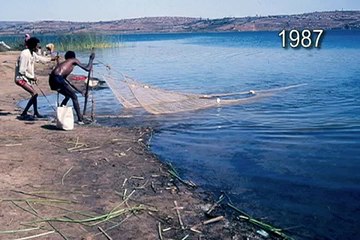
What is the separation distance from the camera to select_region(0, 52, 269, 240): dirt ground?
4297 millimetres

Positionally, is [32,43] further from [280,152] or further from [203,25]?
[203,25]

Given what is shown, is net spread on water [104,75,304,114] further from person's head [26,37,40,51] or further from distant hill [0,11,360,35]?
distant hill [0,11,360,35]

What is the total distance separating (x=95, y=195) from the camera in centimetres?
519

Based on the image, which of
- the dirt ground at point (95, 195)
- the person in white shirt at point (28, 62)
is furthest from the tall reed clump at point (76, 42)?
the dirt ground at point (95, 195)

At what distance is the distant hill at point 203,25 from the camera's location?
329ft

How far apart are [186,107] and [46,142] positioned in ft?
15.7

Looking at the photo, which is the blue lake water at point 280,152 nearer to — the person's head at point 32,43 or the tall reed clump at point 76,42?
the person's head at point 32,43

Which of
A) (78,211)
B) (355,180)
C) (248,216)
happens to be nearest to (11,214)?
(78,211)

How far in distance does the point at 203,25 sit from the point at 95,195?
524 feet

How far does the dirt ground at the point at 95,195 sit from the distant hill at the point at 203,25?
86.3 meters

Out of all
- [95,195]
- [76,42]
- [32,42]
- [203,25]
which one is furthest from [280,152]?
[203,25]

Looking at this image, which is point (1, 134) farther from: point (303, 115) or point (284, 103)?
point (284, 103)

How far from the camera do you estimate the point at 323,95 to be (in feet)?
46.8

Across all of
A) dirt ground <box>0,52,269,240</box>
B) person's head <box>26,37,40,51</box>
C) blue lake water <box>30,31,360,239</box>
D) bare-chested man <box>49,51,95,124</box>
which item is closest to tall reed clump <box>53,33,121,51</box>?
blue lake water <box>30,31,360,239</box>
